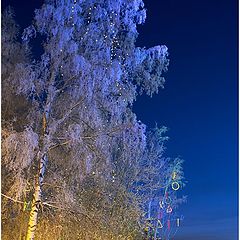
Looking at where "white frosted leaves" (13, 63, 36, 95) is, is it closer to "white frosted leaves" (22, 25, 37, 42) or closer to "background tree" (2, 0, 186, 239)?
"background tree" (2, 0, 186, 239)

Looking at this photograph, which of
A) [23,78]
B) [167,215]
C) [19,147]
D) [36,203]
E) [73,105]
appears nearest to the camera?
[19,147]

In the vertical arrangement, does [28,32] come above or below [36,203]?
above

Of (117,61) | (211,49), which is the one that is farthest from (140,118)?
(211,49)

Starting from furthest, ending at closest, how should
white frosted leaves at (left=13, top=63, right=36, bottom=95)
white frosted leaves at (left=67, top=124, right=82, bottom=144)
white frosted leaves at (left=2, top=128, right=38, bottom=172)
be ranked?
white frosted leaves at (left=67, top=124, right=82, bottom=144) < white frosted leaves at (left=13, top=63, right=36, bottom=95) < white frosted leaves at (left=2, top=128, right=38, bottom=172)

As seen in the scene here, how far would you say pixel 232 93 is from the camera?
5719mm

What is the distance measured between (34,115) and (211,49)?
2.84 meters

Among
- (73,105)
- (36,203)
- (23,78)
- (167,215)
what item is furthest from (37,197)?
(167,215)

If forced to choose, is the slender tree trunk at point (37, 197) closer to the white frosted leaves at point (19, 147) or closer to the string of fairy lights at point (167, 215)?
the white frosted leaves at point (19, 147)

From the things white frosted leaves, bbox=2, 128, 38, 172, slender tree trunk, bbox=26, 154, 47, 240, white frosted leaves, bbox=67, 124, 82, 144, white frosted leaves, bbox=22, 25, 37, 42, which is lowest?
slender tree trunk, bbox=26, 154, 47, 240

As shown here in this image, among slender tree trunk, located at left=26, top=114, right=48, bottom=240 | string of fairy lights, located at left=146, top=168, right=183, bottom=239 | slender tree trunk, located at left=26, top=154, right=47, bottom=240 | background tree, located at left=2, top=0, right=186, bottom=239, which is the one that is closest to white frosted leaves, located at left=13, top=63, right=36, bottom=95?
background tree, located at left=2, top=0, right=186, bottom=239

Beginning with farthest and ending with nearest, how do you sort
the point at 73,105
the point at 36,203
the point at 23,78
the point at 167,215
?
the point at 167,215 < the point at 73,105 < the point at 36,203 < the point at 23,78

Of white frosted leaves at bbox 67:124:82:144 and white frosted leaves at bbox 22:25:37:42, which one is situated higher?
white frosted leaves at bbox 22:25:37:42

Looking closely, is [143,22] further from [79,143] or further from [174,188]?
[174,188]

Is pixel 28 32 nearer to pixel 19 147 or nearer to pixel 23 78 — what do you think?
pixel 23 78
